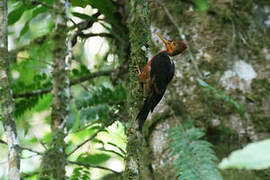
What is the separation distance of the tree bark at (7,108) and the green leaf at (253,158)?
1422 millimetres

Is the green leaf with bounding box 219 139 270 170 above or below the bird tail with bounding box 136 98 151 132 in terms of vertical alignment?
below

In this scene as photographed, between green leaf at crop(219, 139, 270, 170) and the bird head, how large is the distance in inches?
86.1

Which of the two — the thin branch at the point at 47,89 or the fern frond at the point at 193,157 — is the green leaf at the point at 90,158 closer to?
the thin branch at the point at 47,89

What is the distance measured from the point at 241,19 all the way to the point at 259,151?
2731mm

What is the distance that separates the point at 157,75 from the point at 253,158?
2.05 m

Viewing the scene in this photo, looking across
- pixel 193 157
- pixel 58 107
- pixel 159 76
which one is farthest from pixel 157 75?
pixel 58 107

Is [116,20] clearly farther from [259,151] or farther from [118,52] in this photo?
[259,151]

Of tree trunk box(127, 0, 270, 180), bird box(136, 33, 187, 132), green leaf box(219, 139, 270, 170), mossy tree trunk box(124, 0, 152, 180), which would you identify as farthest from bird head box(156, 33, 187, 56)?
green leaf box(219, 139, 270, 170)

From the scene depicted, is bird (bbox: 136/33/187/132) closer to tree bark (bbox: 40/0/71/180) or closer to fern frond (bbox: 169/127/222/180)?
fern frond (bbox: 169/127/222/180)

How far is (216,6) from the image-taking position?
3.15 m

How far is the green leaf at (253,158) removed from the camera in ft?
1.99

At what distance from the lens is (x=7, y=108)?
1923 mm

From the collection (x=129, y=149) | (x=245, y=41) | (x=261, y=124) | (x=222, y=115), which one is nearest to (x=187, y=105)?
(x=222, y=115)

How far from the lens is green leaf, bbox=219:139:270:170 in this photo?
0.61 meters
